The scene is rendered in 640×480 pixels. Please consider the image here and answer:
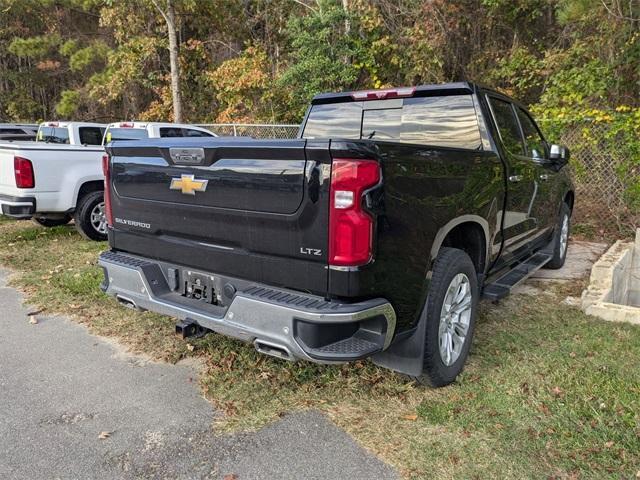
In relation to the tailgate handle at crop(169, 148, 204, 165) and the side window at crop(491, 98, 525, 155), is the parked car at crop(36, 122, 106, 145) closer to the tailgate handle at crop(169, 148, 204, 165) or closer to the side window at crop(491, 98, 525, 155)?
the tailgate handle at crop(169, 148, 204, 165)

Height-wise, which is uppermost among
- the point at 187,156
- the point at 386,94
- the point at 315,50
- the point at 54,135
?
the point at 315,50

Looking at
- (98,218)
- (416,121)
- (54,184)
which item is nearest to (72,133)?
(98,218)

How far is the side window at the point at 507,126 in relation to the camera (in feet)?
14.3

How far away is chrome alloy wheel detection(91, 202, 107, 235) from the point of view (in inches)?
305

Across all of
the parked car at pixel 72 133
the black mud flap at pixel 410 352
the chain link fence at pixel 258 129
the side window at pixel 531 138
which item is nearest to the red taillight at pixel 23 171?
the parked car at pixel 72 133

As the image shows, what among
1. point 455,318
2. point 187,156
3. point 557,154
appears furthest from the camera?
point 557,154

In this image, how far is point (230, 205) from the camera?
294 centimetres

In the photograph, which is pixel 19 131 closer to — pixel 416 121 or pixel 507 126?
pixel 416 121

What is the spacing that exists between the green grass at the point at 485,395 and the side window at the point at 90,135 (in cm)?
517

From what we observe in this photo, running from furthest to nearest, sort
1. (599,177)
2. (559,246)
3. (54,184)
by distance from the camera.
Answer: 1. (599,177)
2. (54,184)
3. (559,246)

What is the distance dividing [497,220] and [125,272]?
2.73 metres

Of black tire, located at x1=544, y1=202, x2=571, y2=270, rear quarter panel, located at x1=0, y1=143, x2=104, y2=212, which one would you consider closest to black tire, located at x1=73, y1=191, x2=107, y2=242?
rear quarter panel, located at x1=0, y1=143, x2=104, y2=212

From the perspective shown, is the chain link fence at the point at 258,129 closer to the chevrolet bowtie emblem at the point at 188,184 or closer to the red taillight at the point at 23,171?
the red taillight at the point at 23,171

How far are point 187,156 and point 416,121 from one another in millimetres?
2017
